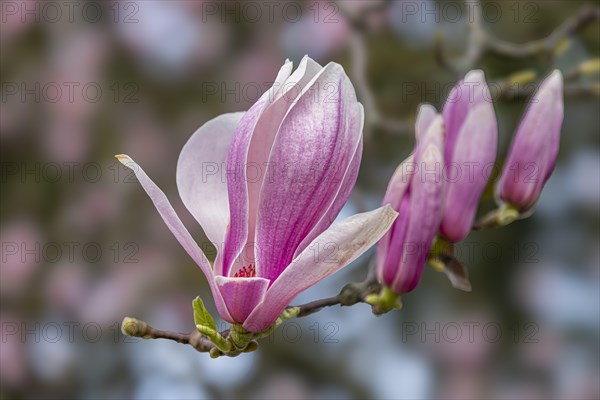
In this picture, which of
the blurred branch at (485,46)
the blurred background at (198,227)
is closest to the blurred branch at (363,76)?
the blurred branch at (485,46)

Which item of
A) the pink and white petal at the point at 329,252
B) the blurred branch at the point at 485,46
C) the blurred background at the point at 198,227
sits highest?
the blurred branch at the point at 485,46

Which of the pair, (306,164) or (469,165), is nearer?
(306,164)

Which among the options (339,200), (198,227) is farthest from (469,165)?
(198,227)

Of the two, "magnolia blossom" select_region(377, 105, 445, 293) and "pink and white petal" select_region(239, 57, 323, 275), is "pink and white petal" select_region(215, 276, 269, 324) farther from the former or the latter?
"magnolia blossom" select_region(377, 105, 445, 293)

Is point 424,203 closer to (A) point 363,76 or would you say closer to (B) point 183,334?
(B) point 183,334

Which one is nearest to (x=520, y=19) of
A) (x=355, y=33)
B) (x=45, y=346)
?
(x=355, y=33)

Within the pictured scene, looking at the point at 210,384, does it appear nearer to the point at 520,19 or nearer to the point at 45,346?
the point at 45,346

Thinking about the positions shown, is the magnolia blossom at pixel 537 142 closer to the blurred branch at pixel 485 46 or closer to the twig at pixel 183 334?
the twig at pixel 183 334
